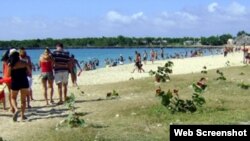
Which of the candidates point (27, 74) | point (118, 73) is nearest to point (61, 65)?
point (27, 74)

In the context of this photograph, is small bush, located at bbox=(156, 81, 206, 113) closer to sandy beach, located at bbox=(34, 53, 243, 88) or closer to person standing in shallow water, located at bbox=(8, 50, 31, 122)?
person standing in shallow water, located at bbox=(8, 50, 31, 122)

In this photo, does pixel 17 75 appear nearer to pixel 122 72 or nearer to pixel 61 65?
pixel 61 65

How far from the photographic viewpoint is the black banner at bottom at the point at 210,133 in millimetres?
6148

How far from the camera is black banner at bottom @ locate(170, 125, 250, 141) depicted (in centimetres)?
615

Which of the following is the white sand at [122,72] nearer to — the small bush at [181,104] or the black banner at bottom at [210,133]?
the small bush at [181,104]

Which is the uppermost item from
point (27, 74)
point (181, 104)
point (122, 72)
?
point (27, 74)

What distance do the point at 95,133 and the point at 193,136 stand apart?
4501mm

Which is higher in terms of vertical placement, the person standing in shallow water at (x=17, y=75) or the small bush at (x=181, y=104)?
the person standing in shallow water at (x=17, y=75)

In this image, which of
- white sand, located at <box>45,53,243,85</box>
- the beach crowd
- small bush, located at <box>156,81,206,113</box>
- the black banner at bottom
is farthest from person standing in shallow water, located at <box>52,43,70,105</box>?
white sand, located at <box>45,53,243,85</box>

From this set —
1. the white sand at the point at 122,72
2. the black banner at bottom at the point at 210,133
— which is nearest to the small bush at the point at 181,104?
the black banner at bottom at the point at 210,133

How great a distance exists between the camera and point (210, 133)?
623 centimetres

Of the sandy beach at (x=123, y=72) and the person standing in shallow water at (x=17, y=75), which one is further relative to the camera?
the sandy beach at (x=123, y=72)

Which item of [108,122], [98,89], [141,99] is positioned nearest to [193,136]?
[108,122]

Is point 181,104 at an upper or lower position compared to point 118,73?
upper
